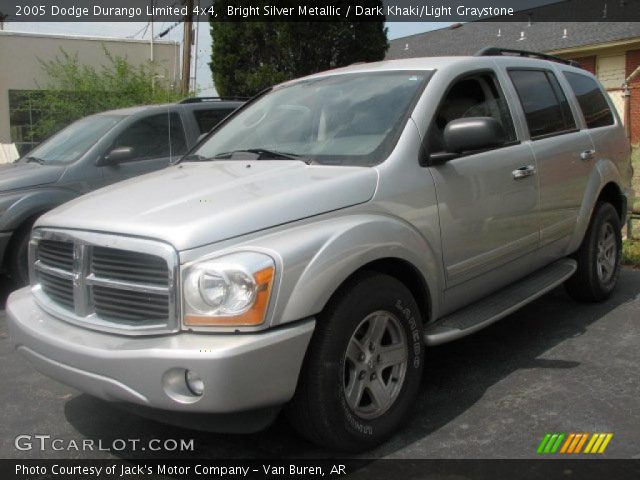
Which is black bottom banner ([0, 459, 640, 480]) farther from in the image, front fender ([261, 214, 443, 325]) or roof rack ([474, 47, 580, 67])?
roof rack ([474, 47, 580, 67])

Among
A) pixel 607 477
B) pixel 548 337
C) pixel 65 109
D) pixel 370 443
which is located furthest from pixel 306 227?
pixel 65 109

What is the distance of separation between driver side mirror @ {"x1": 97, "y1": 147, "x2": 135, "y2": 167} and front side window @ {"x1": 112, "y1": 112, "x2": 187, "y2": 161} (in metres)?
0.17

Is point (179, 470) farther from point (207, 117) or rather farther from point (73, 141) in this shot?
point (207, 117)

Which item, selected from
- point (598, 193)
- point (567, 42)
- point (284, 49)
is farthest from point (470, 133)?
point (567, 42)

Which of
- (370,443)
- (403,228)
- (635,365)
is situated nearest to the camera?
(370,443)

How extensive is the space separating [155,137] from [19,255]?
1.92 metres

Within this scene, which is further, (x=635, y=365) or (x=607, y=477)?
(x=635, y=365)

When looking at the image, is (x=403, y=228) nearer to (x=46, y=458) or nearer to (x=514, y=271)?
(x=514, y=271)

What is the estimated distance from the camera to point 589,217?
522cm

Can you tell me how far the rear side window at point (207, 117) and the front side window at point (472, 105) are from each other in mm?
3975

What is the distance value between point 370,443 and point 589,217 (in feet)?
9.64

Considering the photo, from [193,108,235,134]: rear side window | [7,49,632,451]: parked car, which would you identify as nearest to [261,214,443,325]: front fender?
[7,49,632,451]: parked car

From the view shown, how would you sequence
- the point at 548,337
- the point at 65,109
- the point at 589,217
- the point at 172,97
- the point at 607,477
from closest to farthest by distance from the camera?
the point at 607,477 → the point at 548,337 → the point at 589,217 → the point at 65,109 → the point at 172,97

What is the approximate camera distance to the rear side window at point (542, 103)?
4664 mm
